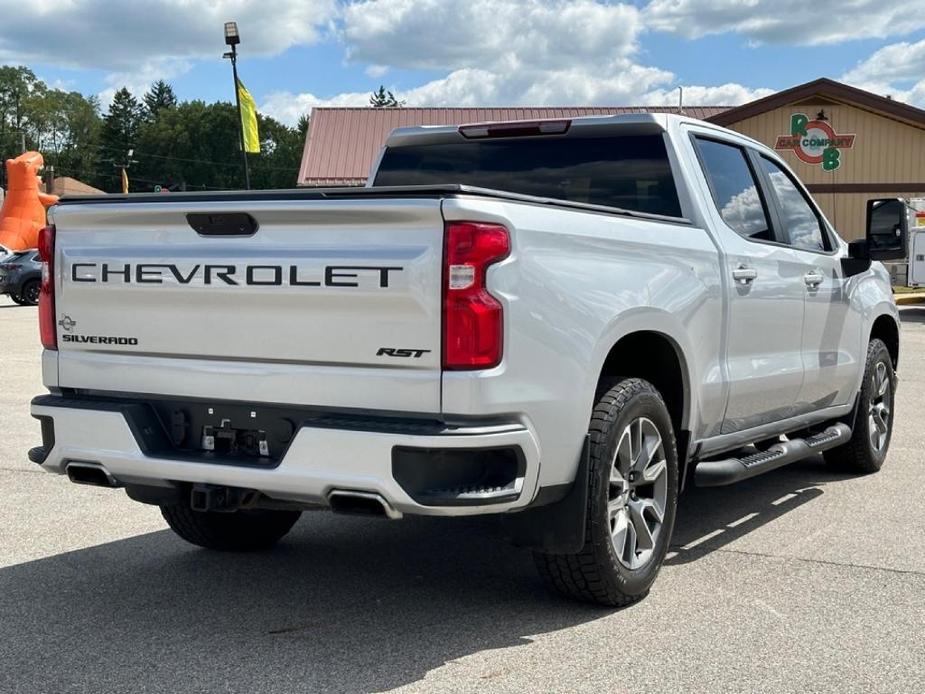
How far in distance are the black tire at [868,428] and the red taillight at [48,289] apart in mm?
Answer: 4753

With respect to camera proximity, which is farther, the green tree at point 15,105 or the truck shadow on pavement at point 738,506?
the green tree at point 15,105

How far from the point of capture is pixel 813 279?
6258 millimetres

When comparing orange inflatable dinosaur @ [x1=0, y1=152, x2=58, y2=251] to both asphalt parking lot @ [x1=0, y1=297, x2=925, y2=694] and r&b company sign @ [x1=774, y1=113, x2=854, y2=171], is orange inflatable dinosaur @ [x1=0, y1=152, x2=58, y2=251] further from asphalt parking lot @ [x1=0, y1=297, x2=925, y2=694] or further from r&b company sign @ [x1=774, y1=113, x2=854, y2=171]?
asphalt parking lot @ [x1=0, y1=297, x2=925, y2=694]

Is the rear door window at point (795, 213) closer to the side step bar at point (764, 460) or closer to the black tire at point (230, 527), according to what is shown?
the side step bar at point (764, 460)

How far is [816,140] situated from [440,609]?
1170 inches

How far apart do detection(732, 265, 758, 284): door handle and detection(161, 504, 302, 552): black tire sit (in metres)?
2.26

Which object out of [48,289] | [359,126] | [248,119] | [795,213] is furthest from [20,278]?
[48,289]

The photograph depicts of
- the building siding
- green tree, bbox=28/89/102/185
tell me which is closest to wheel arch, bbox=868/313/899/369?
the building siding

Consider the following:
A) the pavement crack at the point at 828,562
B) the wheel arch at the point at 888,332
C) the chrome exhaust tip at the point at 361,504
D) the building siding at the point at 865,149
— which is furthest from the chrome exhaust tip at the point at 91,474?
the building siding at the point at 865,149

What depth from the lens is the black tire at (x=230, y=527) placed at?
17.6ft

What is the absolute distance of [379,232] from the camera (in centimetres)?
391

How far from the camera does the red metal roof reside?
39.1 metres

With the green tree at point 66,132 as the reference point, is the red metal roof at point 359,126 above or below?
below

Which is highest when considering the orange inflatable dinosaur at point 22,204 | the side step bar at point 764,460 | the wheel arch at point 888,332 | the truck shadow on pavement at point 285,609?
the orange inflatable dinosaur at point 22,204
